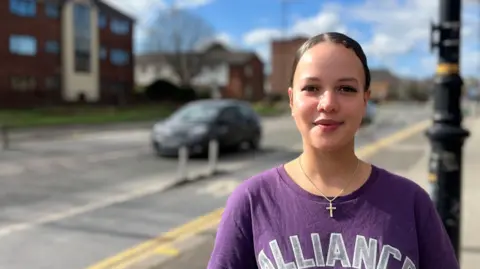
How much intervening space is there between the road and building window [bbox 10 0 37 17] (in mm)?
28463

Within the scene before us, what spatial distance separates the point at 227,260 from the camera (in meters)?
1.72

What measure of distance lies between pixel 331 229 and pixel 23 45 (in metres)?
43.7

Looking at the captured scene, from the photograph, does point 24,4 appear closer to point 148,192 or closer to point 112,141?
point 112,141

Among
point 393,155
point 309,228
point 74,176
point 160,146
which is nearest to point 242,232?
point 309,228

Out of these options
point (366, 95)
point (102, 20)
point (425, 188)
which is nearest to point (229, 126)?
point (425, 188)

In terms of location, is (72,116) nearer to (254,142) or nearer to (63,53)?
(63,53)

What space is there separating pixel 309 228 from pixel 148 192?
7729mm

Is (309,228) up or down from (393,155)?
up

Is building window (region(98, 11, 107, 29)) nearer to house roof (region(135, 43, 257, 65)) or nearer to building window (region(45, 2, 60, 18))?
building window (region(45, 2, 60, 18))

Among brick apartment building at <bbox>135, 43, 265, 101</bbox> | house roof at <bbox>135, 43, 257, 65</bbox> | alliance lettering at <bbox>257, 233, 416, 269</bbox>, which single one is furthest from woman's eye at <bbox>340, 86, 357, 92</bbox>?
brick apartment building at <bbox>135, 43, 265, 101</bbox>

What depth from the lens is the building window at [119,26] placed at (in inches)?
2082

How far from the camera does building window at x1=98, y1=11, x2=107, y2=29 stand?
50.7 m

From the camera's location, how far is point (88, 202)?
27.2 ft

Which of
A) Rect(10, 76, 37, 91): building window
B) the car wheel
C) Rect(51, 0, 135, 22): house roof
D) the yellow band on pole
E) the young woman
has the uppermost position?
Rect(51, 0, 135, 22): house roof
